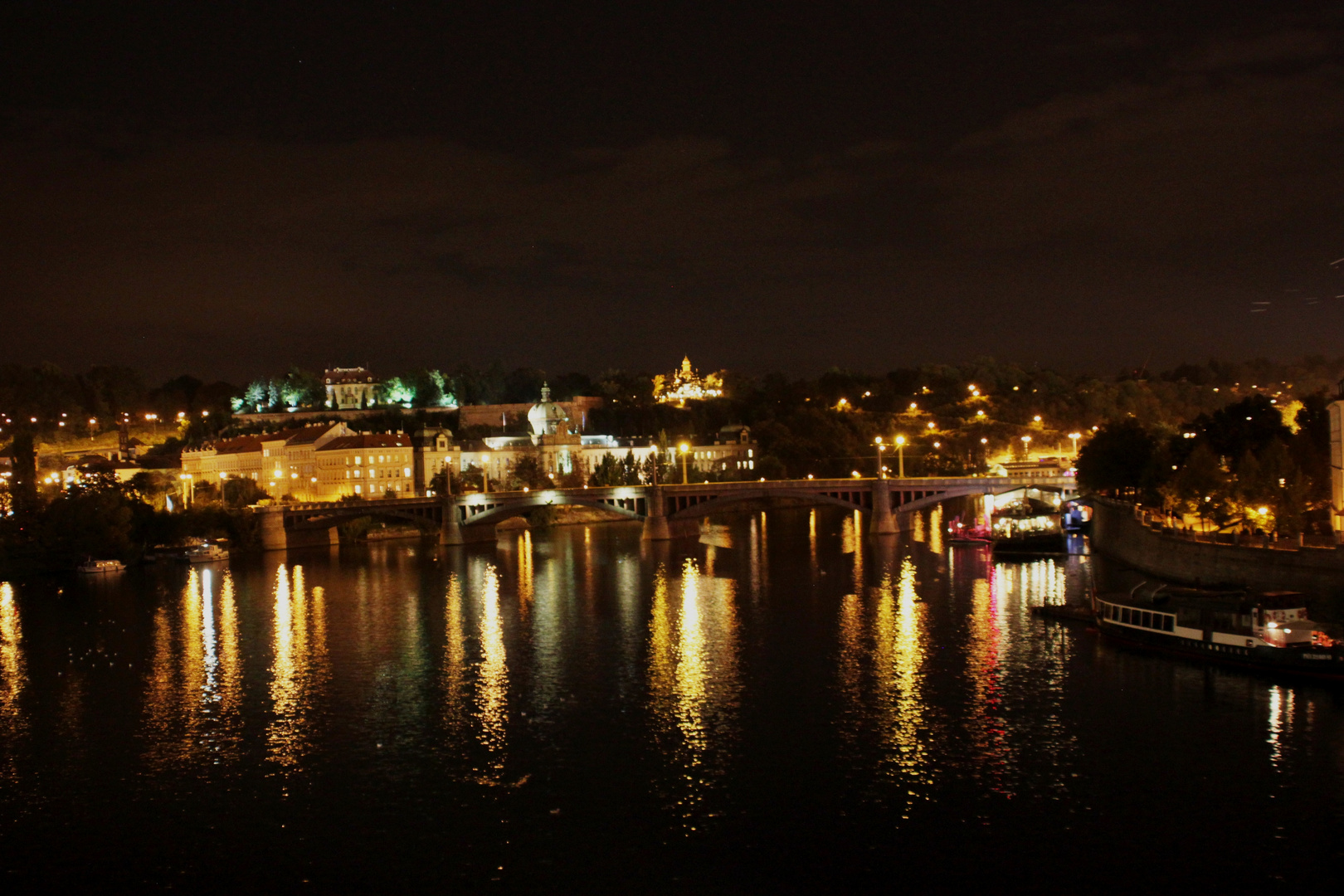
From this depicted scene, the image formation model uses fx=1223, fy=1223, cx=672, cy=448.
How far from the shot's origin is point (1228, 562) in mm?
29781

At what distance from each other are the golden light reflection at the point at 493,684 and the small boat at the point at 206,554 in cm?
2107

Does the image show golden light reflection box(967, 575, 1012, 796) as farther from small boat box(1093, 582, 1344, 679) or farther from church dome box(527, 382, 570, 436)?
church dome box(527, 382, 570, 436)

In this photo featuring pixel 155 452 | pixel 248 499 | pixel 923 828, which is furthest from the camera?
pixel 155 452

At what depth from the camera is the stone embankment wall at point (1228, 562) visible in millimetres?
26516

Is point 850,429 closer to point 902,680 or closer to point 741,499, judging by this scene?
point 741,499

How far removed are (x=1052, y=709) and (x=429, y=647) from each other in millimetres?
14986

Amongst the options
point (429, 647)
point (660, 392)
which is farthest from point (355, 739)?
point (660, 392)

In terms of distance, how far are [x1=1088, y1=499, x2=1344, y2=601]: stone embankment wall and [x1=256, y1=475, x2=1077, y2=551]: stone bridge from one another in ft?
47.4

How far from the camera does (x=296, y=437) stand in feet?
263

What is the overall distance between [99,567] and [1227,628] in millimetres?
42204

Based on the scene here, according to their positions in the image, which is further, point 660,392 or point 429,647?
point 660,392

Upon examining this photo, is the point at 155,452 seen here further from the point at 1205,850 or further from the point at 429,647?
the point at 1205,850

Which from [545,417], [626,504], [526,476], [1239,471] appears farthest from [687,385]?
[1239,471]

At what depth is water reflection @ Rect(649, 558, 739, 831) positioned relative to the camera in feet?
61.0
